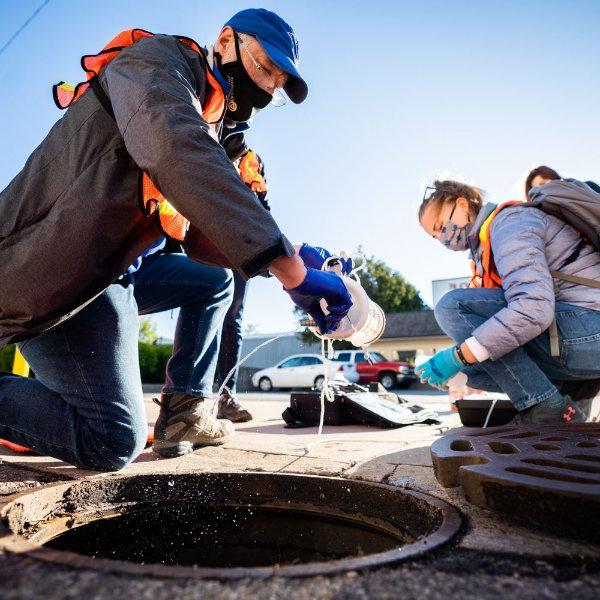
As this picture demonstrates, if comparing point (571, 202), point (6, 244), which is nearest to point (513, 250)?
point (571, 202)

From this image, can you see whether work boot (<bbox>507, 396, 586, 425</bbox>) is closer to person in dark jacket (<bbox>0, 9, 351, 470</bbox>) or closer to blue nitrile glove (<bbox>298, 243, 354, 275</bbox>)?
blue nitrile glove (<bbox>298, 243, 354, 275</bbox>)

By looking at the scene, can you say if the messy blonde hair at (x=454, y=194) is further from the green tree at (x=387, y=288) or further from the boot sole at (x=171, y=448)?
the green tree at (x=387, y=288)

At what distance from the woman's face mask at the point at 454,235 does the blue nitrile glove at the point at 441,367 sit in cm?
59

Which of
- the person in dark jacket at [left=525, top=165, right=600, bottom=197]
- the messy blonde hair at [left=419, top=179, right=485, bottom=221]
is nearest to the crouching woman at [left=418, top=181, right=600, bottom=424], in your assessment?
the messy blonde hair at [left=419, top=179, right=485, bottom=221]

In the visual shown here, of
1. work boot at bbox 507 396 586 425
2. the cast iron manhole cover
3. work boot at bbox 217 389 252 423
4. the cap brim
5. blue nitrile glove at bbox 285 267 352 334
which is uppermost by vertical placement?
the cap brim

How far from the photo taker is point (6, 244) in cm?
142

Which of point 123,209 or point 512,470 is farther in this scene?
point 123,209

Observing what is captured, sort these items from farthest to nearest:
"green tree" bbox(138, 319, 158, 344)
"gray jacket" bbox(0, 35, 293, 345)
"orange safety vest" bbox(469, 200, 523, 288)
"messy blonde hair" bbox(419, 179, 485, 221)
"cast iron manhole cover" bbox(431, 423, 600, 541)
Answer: "green tree" bbox(138, 319, 158, 344), "messy blonde hair" bbox(419, 179, 485, 221), "orange safety vest" bbox(469, 200, 523, 288), "gray jacket" bbox(0, 35, 293, 345), "cast iron manhole cover" bbox(431, 423, 600, 541)

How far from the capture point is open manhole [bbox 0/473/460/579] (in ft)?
4.04

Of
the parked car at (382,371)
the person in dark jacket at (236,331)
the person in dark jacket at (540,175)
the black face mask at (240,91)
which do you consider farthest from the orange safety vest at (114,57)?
the parked car at (382,371)

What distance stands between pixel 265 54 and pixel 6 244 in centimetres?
107

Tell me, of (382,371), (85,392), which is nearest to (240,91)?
(85,392)

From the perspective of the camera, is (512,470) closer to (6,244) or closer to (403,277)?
(6,244)

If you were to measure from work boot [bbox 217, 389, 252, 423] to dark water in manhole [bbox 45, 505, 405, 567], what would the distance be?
5.62 feet
